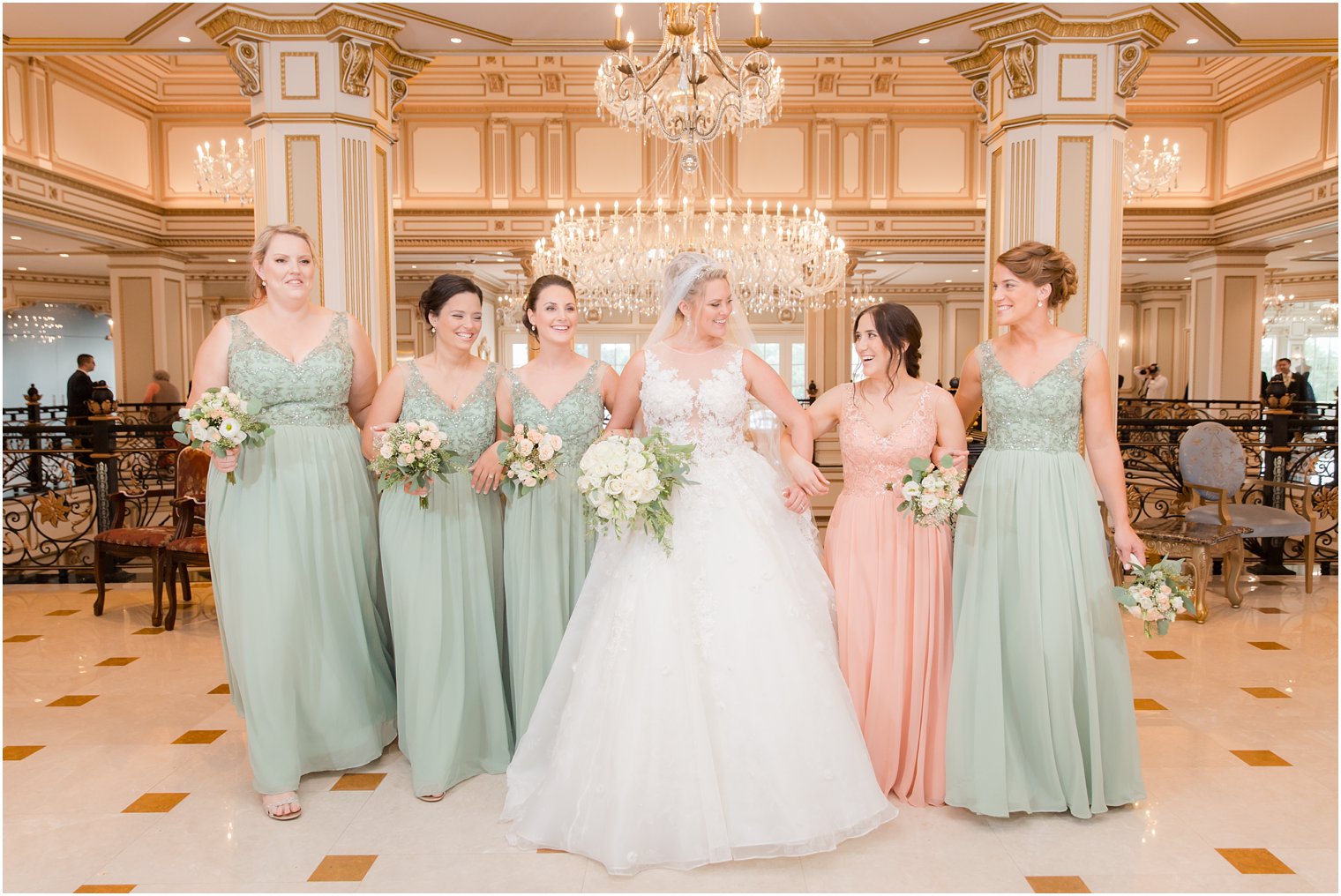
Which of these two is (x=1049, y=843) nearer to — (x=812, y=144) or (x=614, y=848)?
(x=614, y=848)

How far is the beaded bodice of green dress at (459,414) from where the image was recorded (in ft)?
11.4

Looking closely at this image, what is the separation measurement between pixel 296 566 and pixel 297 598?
0.11m

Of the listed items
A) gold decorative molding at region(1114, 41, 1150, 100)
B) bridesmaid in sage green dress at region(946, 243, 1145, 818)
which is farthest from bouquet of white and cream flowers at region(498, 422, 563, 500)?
gold decorative molding at region(1114, 41, 1150, 100)

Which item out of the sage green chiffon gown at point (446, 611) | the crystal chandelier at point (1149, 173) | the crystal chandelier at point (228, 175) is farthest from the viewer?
the crystal chandelier at point (1149, 173)

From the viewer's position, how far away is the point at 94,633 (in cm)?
550

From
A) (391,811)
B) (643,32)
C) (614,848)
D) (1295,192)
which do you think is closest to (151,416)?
(643,32)

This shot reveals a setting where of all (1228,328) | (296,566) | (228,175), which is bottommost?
(296,566)

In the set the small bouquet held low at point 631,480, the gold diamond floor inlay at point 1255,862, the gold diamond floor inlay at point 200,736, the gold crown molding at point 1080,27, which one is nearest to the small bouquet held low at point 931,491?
the small bouquet held low at point 631,480

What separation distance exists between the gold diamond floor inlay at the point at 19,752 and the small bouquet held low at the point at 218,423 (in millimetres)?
1669

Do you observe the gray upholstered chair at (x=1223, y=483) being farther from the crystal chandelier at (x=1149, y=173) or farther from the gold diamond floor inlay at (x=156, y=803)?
the crystal chandelier at (x=1149, y=173)

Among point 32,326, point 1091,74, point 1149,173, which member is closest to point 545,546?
point 1091,74

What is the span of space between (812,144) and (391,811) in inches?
453

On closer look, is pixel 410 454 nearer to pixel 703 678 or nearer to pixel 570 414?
pixel 570 414

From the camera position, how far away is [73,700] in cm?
440
